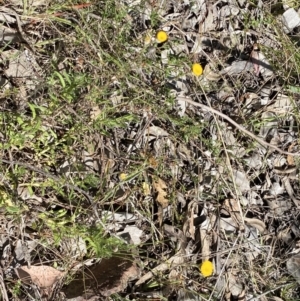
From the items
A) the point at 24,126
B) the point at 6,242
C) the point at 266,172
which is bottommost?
the point at 6,242

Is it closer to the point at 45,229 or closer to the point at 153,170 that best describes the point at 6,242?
the point at 45,229

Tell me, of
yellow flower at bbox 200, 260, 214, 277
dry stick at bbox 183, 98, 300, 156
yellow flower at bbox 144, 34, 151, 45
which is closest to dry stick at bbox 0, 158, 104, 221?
yellow flower at bbox 200, 260, 214, 277

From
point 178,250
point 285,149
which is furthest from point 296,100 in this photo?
point 178,250

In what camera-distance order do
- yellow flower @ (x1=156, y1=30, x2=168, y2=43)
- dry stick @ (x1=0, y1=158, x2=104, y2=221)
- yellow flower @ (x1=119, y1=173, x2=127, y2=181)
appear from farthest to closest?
1. yellow flower @ (x1=156, y1=30, x2=168, y2=43)
2. yellow flower @ (x1=119, y1=173, x2=127, y2=181)
3. dry stick @ (x1=0, y1=158, x2=104, y2=221)

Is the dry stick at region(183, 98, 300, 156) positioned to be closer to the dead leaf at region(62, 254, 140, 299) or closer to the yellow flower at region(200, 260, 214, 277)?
the yellow flower at region(200, 260, 214, 277)

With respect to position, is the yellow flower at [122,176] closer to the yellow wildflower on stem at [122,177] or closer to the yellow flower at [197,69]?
the yellow wildflower on stem at [122,177]

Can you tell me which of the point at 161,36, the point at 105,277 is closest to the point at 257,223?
the point at 105,277

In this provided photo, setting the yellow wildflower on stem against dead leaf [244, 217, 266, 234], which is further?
dead leaf [244, 217, 266, 234]
